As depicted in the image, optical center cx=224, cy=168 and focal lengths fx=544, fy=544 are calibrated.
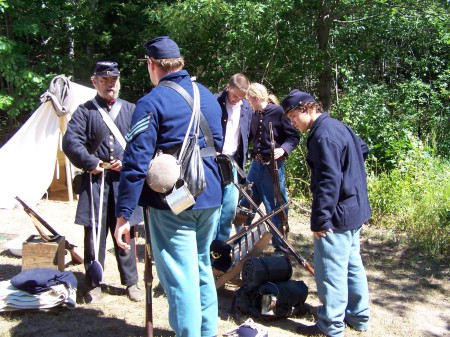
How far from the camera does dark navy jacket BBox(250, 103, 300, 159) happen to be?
573cm

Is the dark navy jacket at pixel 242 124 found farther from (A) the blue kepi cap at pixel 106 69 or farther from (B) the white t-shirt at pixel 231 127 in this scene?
(A) the blue kepi cap at pixel 106 69

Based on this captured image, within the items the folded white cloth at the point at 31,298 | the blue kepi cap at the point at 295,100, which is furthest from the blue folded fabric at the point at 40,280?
the blue kepi cap at the point at 295,100

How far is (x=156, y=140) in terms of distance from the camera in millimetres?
3049

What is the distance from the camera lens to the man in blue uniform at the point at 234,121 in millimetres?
5145

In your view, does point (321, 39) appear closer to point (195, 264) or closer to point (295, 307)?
point (295, 307)

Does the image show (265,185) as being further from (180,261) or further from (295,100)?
(180,261)

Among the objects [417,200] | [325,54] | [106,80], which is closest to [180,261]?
Result: [106,80]

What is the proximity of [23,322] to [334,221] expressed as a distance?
7.97 feet

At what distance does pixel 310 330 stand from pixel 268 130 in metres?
2.37

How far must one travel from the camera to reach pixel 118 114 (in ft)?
14.8

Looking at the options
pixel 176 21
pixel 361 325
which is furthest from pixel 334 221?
pixel 176 21

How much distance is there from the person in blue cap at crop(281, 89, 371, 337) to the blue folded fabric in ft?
6.58

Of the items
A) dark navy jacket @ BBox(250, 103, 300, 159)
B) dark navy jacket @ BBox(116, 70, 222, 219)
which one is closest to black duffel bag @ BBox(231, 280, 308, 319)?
dark navy jacket @ BBox(116, 70, 222, 219)

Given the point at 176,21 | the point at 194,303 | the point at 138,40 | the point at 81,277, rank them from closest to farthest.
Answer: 1. the point at 194,303
2. the point at 81,277
3. the point at 176,21
4. the point at 138,40
